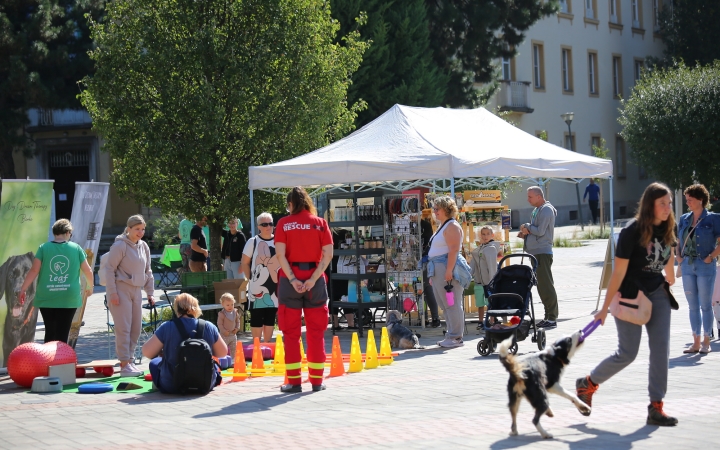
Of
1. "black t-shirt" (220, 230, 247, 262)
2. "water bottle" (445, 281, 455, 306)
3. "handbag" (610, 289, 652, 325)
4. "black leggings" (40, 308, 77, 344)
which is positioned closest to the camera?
"handbag" (610, 289, 652, 325)

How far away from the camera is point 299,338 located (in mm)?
9953

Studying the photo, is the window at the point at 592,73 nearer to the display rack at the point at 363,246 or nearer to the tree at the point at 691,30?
the tree at the point at 691,30

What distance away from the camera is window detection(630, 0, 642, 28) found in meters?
54.6

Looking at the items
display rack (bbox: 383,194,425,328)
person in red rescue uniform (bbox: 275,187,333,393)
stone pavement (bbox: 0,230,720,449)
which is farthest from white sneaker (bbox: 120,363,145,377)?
display rack (bbox: 383,194,425,328)

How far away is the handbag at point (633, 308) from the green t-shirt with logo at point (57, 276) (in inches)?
244

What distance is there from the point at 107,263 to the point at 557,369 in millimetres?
5618

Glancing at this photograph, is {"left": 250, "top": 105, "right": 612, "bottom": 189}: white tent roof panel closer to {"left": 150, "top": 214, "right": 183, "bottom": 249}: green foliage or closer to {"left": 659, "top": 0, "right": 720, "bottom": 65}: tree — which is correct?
{"left": 150, "top": 214, "right": 183, "bottom": 249}: green foliage

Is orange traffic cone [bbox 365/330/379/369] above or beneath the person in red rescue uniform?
beneath

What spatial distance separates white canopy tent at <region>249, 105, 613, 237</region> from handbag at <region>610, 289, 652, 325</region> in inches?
252

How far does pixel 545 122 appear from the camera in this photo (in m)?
48.4

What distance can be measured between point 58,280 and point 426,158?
5.28 m

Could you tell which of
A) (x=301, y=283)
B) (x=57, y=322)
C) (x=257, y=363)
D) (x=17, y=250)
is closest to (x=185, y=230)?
(x=17, y=250)

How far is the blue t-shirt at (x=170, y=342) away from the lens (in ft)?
32.7

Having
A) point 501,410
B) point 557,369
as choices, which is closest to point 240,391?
point 501,410
